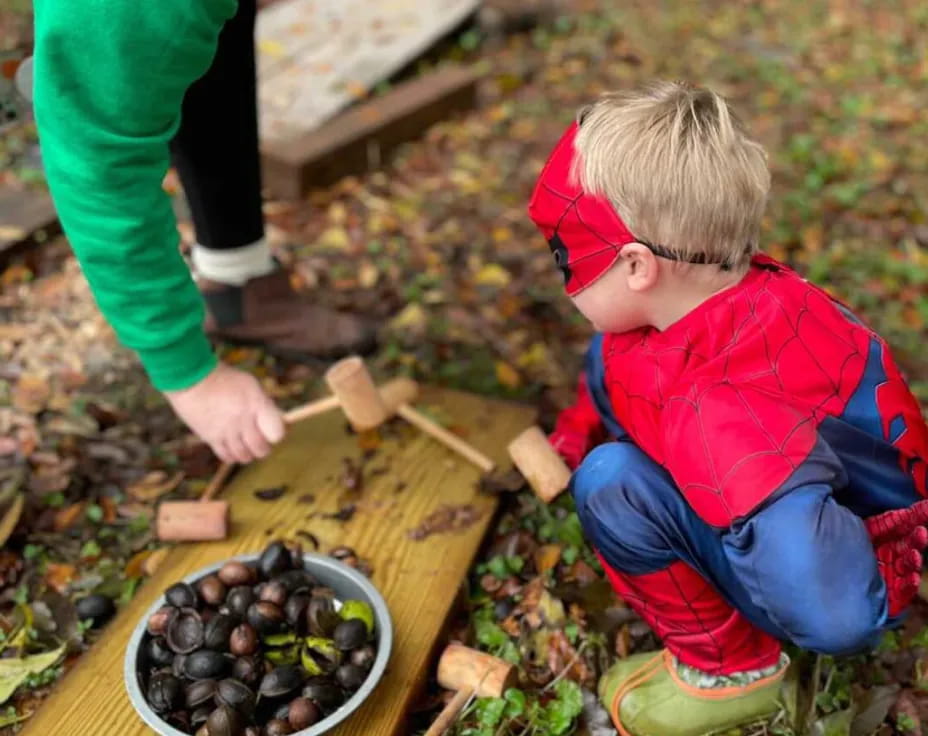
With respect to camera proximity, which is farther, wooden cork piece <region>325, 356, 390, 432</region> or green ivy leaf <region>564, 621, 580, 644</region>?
wooden cork piece <region>325, 356, 390, 432</region>

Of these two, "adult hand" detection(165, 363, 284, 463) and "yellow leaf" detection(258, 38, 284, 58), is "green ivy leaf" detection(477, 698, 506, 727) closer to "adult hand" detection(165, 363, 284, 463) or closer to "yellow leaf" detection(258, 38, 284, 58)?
"adult hand" detection(165, 363, 284, 463)

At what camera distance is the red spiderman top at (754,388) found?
1.69m

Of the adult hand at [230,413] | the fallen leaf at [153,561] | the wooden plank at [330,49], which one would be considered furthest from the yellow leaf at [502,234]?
the fallen leaf at [153,561]

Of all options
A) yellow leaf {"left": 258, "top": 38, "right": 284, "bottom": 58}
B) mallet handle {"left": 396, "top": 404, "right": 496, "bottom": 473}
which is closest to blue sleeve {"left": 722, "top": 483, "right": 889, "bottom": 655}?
mallet handle {"left": 396, "top": 404, "right": 496, "bottom": 473}

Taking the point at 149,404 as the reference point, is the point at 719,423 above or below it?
above

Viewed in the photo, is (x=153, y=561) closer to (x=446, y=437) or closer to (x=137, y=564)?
(x=137, y=564)

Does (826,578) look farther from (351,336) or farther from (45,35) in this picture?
(351,336)

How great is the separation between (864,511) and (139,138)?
1602 millimetres

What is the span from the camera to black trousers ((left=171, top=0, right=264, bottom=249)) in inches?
98.8

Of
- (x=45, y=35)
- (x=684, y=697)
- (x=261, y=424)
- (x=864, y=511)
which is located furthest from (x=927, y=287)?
(x=45, y=35)

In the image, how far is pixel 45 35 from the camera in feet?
5.58

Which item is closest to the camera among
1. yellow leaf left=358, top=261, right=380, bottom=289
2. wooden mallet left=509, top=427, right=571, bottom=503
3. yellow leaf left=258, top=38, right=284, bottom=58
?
wooden mallet left=509, top=427, right=571, bottom=503

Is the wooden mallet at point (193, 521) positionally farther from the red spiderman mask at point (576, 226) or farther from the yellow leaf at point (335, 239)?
the yellow leaf at point (335, 239)

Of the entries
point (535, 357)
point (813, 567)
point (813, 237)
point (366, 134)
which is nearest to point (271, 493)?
point (535, 357)
